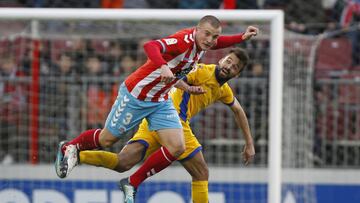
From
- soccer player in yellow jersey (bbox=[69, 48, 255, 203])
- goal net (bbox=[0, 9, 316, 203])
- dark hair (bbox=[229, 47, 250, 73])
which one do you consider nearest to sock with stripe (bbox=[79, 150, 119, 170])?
soccer player in yellow jersey (bbox=[69, 48, 255, 203])

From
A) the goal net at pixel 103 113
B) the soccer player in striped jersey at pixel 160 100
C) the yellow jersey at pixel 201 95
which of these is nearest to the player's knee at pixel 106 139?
the soccer player in striped jersey at pixel 160 100

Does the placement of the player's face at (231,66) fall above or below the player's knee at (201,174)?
above

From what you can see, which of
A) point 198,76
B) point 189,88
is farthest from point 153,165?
point 198,76

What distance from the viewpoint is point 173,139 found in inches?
294

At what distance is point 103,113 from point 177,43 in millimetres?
2682

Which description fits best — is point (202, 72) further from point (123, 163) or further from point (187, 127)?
point (123, 163)

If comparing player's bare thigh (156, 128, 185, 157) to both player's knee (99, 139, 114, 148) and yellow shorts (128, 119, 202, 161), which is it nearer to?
player's knee (99, 139, 114, 148)

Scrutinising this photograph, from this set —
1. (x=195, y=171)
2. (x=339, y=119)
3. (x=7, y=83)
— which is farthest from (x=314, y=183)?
(x=7, y=83)

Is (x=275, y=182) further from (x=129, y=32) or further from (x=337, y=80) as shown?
(x=129, y=32)

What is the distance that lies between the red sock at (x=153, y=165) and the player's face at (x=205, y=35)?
100 centimetres

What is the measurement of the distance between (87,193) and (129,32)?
1791mm

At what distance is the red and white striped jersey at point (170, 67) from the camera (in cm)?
718

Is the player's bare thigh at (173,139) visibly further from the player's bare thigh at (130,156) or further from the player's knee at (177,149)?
the player's bare thigh at (130,156)

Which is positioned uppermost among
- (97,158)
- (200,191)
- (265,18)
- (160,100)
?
(265,18)
